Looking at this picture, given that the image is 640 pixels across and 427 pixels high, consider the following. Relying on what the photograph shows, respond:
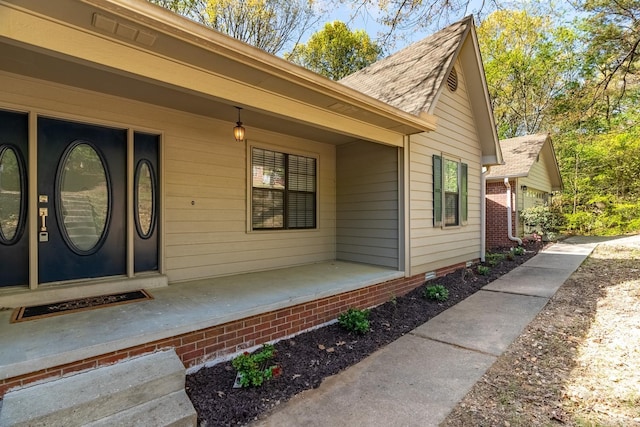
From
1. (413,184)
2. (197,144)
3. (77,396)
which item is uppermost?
(197,144)

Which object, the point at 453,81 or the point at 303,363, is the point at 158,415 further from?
the point at 453,81

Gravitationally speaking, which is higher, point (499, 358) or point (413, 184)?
point (413, 184)

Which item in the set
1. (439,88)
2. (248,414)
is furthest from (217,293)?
(439,88)

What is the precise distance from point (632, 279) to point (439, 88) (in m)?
5.13

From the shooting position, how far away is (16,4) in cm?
200

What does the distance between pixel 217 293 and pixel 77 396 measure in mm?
1791

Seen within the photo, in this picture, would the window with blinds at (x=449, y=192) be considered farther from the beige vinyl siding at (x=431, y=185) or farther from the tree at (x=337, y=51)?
the tree at (x=337, y=51)

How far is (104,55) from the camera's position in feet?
7.72

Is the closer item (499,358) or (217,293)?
(499,358)

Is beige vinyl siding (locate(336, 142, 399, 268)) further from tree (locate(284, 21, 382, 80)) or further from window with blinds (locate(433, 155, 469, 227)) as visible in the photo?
tree (locate(284, 21, 382, 80))

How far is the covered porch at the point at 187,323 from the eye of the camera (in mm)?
2270

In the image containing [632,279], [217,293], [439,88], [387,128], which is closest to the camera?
[217,293]

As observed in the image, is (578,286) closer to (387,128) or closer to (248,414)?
(387,128)

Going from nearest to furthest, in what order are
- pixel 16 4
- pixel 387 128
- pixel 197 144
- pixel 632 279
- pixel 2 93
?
pixel 16 4
pixel 2 93
pixel 197 144
pixel 387 128
pixel 632 279
